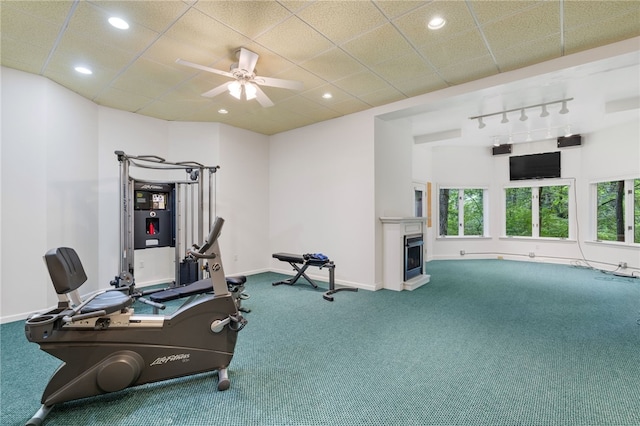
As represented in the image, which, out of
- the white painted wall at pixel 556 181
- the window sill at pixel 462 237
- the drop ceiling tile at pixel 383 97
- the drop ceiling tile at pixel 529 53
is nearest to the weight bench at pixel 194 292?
the drop ceiling tile at pixel 383 97

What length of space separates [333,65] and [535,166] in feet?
22.2

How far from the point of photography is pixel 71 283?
1.91 meters

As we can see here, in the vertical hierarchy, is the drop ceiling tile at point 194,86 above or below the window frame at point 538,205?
above

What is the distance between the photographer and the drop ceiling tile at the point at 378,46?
2.78m

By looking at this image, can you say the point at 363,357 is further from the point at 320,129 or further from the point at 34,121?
the point at 34,121

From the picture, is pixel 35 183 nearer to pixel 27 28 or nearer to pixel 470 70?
pixel 27 28

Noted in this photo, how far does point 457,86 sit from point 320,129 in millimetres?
2396

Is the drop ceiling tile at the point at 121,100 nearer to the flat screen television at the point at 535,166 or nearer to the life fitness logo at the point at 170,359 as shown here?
the life fitness logo at the point at 170,359

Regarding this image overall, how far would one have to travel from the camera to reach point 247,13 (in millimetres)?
2449

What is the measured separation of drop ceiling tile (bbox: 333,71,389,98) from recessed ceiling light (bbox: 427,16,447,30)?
3.20ft

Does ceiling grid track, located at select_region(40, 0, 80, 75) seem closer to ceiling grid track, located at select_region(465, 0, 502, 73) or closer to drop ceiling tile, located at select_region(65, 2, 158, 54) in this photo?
drop ceiling tile, located at select_region(65, 2, 158, 54)

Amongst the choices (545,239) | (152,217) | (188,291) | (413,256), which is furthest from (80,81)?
(545,239)

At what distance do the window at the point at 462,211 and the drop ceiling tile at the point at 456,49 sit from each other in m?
5.50

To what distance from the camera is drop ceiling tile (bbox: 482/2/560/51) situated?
2473 mm
